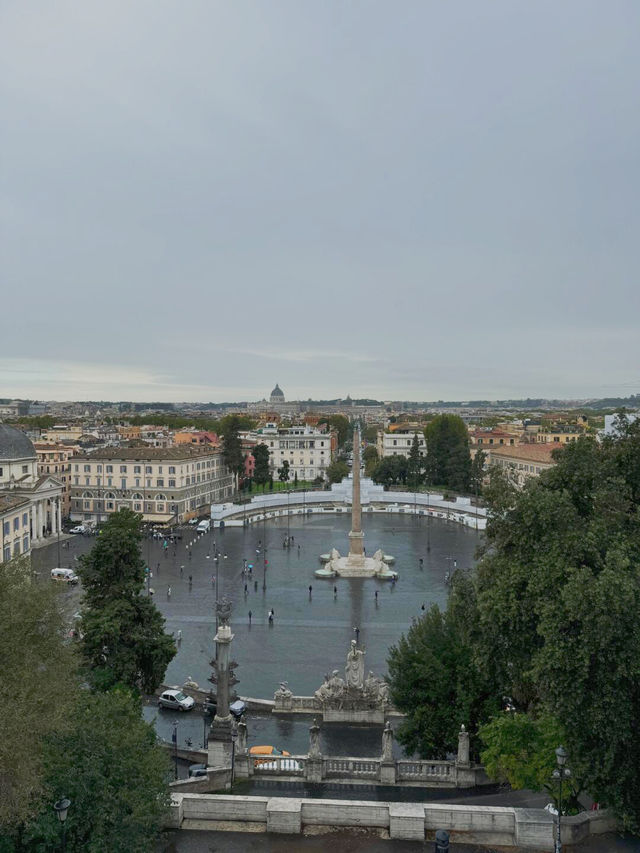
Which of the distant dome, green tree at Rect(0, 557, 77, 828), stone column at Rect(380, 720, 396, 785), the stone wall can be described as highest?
the distant dome

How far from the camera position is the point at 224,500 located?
238ft

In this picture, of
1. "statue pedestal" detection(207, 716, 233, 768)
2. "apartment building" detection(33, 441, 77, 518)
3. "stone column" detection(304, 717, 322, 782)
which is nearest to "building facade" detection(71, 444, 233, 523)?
"apartment building" detection(33, 441, 77, 518)

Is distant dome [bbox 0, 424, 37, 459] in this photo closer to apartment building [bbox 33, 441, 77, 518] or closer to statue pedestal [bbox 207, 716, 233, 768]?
apartment building [bbox 33, 441, 77, 518]

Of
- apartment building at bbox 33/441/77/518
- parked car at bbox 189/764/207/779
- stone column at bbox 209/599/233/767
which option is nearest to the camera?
parked car at bbox 189/764/207/779

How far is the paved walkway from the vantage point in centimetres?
1195

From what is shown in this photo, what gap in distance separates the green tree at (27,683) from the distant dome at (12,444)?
42.9 m

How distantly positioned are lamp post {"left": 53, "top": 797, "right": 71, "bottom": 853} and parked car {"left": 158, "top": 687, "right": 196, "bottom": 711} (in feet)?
41.4

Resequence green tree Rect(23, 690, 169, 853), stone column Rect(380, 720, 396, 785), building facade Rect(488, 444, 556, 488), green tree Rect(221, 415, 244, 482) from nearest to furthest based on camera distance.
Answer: green tree Rect(23, 690, 169, 853), stone column Rect(380, 720, 396, 785), green tree Rect(221, 415, 244, 482), building facade Rect(488, 444, 556, 488)

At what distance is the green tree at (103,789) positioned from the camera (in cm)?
1118

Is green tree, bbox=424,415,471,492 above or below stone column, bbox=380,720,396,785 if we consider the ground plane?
above

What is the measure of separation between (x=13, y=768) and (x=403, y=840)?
6.45 metres

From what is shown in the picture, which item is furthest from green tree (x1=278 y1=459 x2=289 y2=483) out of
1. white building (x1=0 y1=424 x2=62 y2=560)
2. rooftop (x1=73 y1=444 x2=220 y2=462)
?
white building (x1=0 y1=424 x2=62 y2=560)

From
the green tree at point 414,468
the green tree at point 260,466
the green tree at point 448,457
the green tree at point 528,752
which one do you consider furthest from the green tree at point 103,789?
the green tree at point 414,468

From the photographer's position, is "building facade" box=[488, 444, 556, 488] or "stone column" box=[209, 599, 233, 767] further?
"building facade" box=[488, 444, 556, 488]
